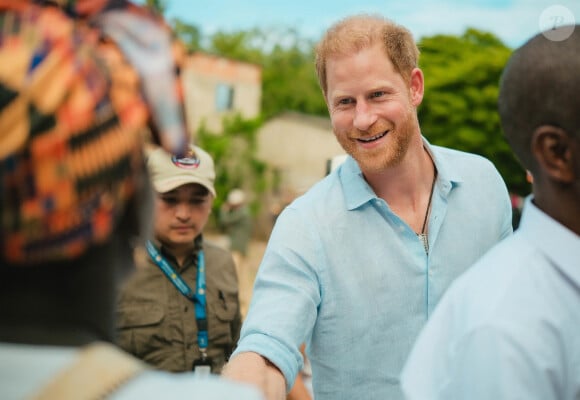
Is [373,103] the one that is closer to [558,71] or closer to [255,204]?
[558,71]

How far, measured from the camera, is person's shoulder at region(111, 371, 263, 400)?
1.08 meters

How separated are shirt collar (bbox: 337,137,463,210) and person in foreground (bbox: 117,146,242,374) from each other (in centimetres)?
113

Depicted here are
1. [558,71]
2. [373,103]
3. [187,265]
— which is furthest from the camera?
[187,265]

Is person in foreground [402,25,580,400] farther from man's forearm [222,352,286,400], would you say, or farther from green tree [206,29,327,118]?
green tree [206,29,327,118]

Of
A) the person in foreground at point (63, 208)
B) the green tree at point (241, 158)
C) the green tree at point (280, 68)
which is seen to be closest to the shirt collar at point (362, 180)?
the person in foreground at point (63, 208)

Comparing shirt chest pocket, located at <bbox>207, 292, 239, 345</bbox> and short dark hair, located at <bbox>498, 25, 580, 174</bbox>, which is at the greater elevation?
short dark hair, located at <bbox>498, 25, 580, 174</bbox>

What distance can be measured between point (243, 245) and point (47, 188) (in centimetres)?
1315

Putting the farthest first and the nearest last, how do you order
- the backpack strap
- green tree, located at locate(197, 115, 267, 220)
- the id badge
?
1. green tree, located at locate(197, 115, 267, 220)
2. the id badge
3. the backpack strap

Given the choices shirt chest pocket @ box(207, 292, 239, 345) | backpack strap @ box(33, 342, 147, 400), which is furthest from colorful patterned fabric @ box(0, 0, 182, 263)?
shirt chest pocket @ box(207, 292, 239, 345)

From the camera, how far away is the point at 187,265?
166 inches

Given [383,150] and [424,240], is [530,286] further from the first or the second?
[383,150]

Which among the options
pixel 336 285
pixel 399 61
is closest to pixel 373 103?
pixel 399 61

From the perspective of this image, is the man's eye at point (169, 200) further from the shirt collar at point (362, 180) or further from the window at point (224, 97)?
the window at point (224, 97)

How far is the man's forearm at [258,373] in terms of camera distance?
2.21 metres
